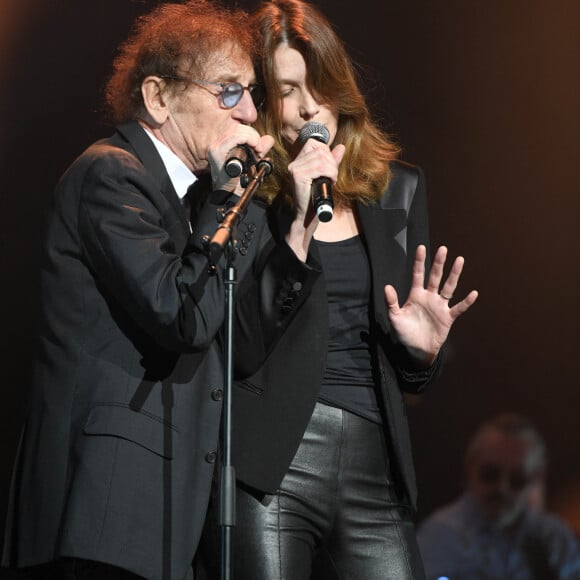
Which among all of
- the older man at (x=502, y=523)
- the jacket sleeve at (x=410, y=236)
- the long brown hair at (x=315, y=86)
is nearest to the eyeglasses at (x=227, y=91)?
the long brown hair at (x=315, y=86)

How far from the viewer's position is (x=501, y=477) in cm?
338

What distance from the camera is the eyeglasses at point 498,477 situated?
11.0ft

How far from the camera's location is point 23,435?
1.93 metres

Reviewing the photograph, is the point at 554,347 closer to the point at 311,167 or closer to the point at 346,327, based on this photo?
the point at 346,327

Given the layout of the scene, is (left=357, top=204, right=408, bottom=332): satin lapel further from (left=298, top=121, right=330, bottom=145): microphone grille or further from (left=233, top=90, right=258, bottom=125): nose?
(left=233, top=90, right=258, bottom=125): nose

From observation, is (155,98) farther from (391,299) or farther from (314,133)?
(391,299)

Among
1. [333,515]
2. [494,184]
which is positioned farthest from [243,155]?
[494,184]

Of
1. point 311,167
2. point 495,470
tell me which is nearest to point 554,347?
point 495,470

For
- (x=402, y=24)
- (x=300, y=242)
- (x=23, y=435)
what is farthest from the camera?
(x=402, y=24)

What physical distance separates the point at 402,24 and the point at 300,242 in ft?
4.60

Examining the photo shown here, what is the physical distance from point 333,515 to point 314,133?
826mm

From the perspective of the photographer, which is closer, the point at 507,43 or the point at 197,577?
the point at 197,577

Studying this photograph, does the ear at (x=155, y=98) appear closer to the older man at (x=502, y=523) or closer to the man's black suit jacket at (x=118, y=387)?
the man's black suit jacket at (x=118, y=387)

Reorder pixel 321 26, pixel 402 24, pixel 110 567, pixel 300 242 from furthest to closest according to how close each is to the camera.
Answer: pixel 402 24 < pixel 321 26 < pixel 300 242 < pixel 110 567
